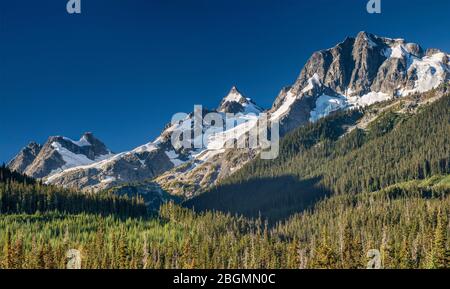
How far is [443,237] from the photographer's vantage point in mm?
132500

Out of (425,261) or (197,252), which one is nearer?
(425,261)

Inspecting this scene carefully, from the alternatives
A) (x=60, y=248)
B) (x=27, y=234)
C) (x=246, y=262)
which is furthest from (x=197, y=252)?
(x=27, y=234)

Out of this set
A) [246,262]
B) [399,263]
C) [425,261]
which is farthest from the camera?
[246,262]
